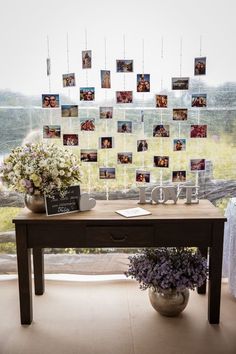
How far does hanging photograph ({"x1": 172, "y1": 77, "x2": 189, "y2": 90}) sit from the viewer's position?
292 cm

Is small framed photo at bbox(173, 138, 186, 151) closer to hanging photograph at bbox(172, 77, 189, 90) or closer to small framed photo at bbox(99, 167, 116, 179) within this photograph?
hanging photograph at bbox(172, 77, 189, 90)

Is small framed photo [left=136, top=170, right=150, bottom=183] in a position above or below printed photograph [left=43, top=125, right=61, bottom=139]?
below

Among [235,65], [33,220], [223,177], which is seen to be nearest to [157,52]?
[235,65]

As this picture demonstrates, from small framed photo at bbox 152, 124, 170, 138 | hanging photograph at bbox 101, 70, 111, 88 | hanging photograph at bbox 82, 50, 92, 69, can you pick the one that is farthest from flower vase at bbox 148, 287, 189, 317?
hanging photograph at bbox 82, 50, 92, 69

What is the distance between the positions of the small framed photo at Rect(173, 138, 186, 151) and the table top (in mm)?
446

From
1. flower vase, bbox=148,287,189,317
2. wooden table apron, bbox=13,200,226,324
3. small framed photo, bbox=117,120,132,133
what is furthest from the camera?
small framed photo, bbox=117,120,132,133

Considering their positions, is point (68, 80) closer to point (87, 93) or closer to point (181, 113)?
point (87, 93)

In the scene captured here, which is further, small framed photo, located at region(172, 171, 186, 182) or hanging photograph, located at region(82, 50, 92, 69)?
small framed photo, located at region(172, 171, 186, 182)

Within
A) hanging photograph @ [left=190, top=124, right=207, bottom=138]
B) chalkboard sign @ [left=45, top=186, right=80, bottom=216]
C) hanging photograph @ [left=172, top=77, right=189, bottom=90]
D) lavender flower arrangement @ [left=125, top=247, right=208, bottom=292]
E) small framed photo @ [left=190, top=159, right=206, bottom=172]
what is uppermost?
hanging photograph @ [left=172, top=77, right=189, bottom=90]

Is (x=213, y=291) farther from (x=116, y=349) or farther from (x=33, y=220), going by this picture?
(x=33, y=220)

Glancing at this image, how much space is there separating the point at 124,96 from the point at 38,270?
4.49 feet

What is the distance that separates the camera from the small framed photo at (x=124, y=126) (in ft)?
9.80

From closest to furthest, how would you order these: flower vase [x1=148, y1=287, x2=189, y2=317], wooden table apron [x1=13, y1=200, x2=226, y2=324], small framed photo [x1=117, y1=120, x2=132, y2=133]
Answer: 1. wooden table apron [x1=13, y1=200, x2=226, y2=324]
2. flower vase [x1=148, y1=287, x2=189, y2=317]
3. small framed photo [x1=117, y1=120, x2=132, y2=133]

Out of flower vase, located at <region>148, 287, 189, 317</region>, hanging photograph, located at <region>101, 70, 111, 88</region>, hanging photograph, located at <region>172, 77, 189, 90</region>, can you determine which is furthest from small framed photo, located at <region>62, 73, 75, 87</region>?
flower vase, located at <region>148, 287, 189, 317</region>
